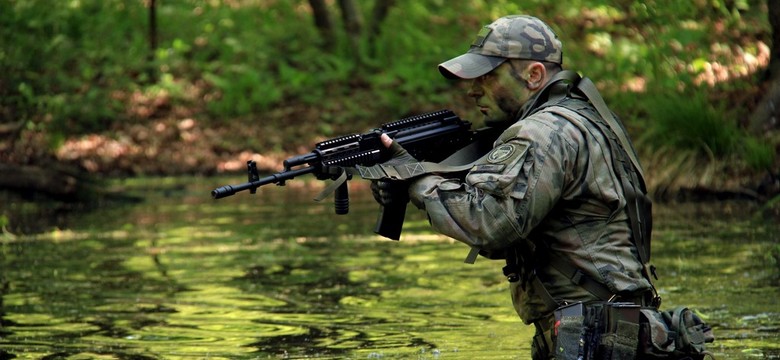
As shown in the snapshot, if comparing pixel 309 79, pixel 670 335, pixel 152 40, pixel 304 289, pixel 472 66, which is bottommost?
pixel 304 289

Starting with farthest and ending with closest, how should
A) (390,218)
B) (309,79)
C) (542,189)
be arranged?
(309,79), (390,218), (542,189)

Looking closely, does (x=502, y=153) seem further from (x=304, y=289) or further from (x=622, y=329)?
(x=304, y=289)

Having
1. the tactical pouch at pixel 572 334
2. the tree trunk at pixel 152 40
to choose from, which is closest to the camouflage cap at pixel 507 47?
the tactical pouch at pixel 572 334

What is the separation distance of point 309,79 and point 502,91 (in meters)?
19.4

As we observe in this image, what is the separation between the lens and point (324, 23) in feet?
86.2

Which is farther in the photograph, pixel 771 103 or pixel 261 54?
pixel 261 54

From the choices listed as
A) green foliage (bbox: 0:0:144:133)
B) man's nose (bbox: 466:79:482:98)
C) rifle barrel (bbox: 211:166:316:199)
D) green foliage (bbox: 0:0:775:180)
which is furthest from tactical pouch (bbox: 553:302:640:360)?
green foliage (bbox: 0:0:144:133)

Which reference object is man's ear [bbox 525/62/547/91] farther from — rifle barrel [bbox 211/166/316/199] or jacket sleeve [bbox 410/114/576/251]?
rifle barrel [bbox 211/166/316/199]

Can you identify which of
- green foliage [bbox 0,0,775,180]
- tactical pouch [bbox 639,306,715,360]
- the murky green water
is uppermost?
green foliage [bbox 0,0,775,180]

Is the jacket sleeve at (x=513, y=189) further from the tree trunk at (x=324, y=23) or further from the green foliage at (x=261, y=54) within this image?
the tree trunk at (x=324, y=23)

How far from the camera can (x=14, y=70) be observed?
2298 centimetres

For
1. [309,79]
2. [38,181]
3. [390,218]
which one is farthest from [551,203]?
[309,79]

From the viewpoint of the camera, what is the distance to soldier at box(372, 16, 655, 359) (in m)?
4.96

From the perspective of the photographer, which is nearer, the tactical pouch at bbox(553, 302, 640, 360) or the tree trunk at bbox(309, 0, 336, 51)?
the tactical pouch at bbox(553, 302, 640, 360)
